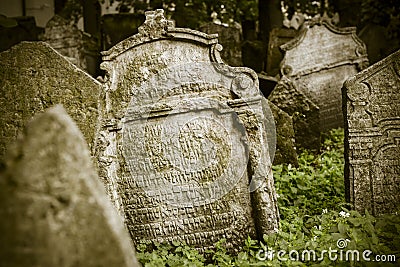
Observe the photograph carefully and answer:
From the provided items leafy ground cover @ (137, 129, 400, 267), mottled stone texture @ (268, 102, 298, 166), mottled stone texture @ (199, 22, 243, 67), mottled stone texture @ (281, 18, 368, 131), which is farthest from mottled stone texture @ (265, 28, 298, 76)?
leafy ground cover @ (137, 129, 400, 267)

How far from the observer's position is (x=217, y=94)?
179 inches

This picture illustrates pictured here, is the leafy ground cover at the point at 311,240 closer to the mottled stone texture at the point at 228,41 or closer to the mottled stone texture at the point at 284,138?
the mottled stone texture at the point at 284,138

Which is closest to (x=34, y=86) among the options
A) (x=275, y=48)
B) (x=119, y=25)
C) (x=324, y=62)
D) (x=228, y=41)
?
(x=228, y=41)

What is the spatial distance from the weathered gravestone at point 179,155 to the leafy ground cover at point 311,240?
0.64 feet

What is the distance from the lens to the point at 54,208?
5.96 ft

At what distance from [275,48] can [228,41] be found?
121 centimetres

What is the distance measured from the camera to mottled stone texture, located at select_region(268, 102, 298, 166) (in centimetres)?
625

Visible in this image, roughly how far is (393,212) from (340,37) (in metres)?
4.42

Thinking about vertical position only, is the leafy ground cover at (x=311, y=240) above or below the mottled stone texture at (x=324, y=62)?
below

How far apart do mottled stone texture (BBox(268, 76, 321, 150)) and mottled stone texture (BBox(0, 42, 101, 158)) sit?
127 inches

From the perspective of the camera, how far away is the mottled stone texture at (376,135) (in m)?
4.76

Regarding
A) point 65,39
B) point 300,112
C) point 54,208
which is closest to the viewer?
point 54,208

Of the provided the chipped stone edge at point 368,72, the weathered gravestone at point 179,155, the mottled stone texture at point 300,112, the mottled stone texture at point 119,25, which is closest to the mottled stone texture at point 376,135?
the chipped stone edge at point 368,72

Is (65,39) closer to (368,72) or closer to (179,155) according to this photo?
(179,155)
